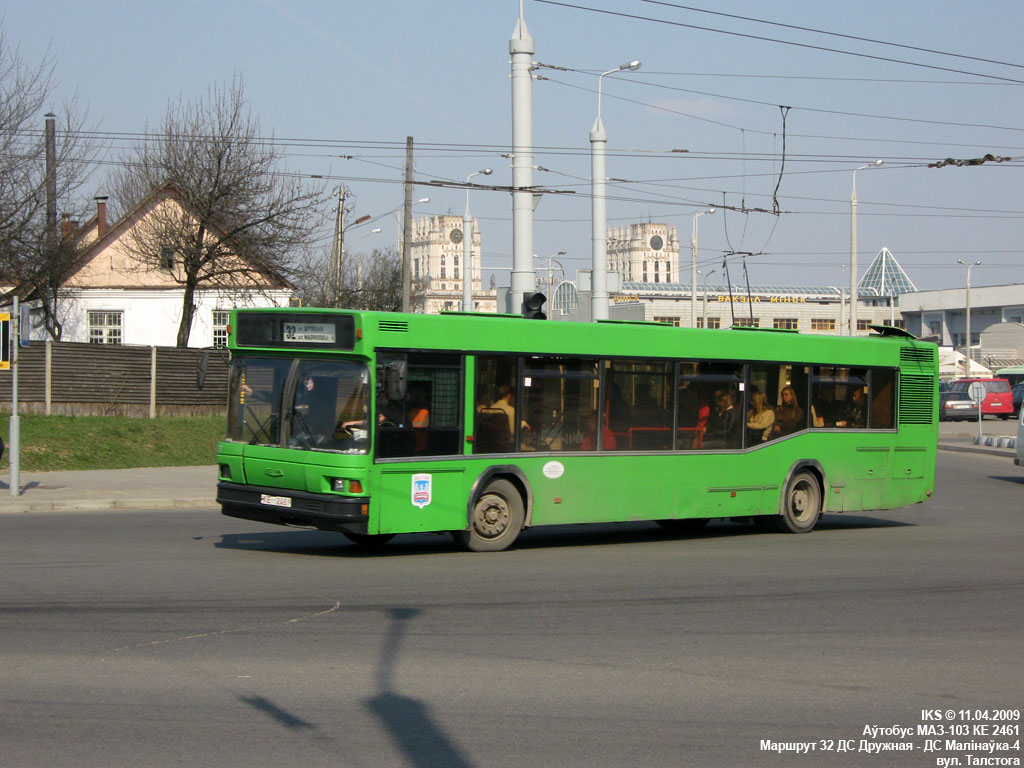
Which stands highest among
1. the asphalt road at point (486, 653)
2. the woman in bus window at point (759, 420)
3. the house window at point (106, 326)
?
the house window at point (106, 326)

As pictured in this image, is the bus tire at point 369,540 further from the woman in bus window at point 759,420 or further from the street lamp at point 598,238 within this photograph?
the street lamp at point 598,238

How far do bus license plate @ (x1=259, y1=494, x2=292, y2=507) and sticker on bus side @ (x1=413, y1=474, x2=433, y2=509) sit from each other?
1323 mm

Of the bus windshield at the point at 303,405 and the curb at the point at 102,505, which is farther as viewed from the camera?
the curb at the point at 102,505

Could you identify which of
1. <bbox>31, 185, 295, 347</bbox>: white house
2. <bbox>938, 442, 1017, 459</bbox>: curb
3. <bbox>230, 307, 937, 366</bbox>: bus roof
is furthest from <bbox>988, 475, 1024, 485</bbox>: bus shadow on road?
<bbox>31, 185, 295, 347</bbox>: white house

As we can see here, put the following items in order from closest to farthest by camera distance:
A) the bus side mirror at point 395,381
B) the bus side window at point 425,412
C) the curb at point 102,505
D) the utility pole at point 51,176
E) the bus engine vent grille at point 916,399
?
the bus side mirror at point 395,381
the bus side window at point 425,412
the bus engine vent grille at point 916,399
the curb at point 102,505
the utility pole at point 51,176

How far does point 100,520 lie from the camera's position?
1644 cm

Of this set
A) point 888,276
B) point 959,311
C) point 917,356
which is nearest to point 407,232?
point 917,356

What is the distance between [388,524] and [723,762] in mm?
7279

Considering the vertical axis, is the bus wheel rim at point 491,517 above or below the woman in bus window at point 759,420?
below

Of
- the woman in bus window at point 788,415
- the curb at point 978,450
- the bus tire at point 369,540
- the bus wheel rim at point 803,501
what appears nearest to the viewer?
the bus tire at point 369,540

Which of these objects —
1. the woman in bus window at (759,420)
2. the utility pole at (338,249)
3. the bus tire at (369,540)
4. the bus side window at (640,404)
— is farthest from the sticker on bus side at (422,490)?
the utility pole at (338,249)

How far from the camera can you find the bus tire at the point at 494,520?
13.4 metres

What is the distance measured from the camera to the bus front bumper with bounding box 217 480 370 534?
1218cm

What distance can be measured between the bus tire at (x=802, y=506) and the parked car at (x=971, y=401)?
3950 cm
